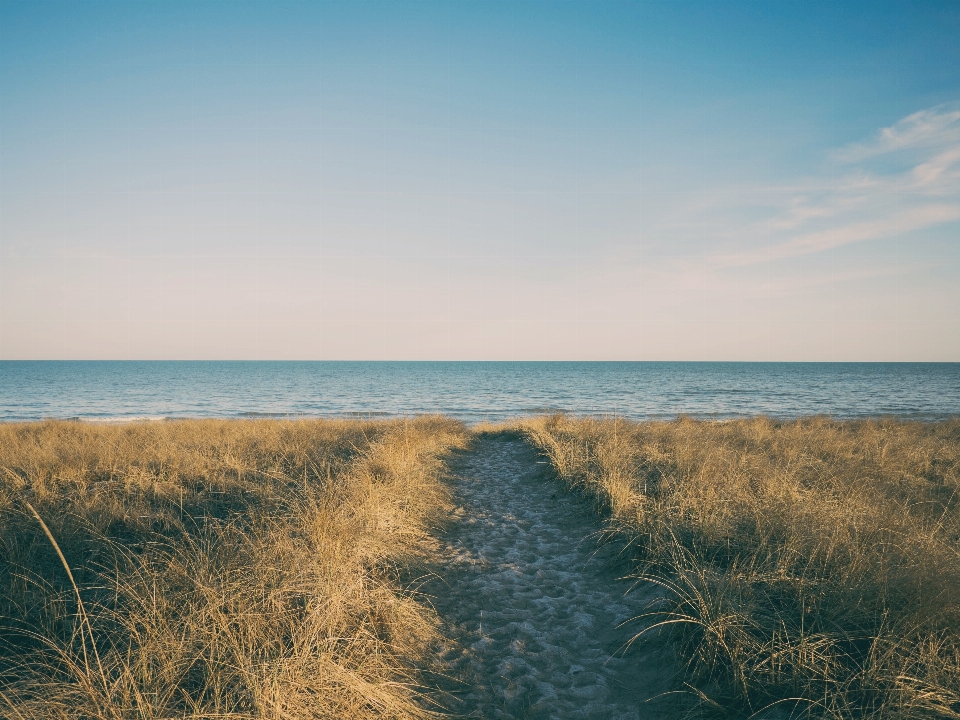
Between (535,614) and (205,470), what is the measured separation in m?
6.34

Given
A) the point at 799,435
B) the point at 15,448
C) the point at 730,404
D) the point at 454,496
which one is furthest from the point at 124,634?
the point at 730,404

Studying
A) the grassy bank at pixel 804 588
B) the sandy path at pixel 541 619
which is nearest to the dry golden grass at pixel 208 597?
the sandy path at pixel 541 619

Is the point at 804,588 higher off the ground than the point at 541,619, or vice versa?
the point at 804,588

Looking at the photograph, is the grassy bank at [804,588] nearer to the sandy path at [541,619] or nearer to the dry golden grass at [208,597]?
→ the sandy path at [541,619]

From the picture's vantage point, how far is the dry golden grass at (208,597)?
2.79 metres

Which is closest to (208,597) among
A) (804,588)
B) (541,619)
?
(541,619)

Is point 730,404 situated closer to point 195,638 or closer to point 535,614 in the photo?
point 535,614

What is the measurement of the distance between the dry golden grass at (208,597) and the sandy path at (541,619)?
1.53ft

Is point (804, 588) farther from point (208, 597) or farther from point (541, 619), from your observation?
point (208, 597)

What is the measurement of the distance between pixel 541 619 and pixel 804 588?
2.30 metres

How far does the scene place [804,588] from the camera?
3846 mm

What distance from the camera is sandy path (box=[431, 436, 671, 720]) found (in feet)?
11.5

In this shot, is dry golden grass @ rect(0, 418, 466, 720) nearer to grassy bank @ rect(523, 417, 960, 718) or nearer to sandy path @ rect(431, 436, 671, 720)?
sandy path @ rect(431, 436, 671, 720)

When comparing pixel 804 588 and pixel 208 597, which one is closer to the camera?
pixel 208 597
